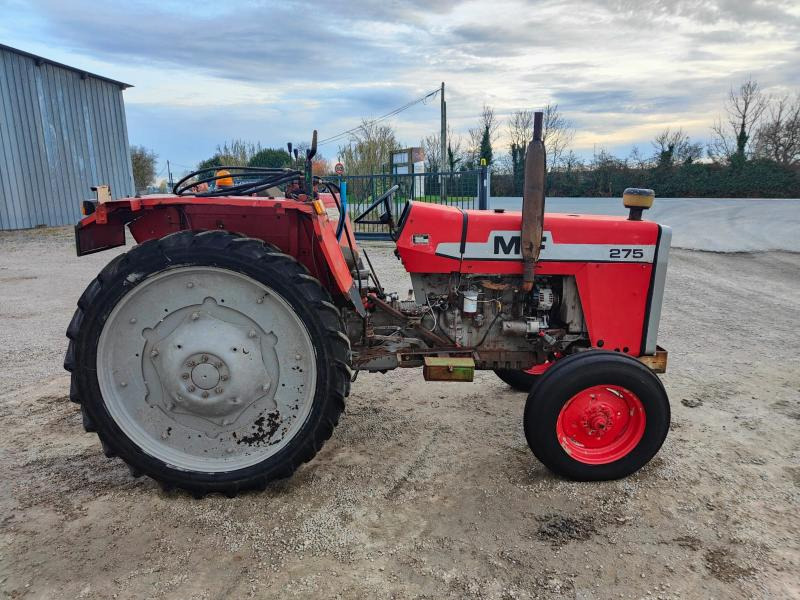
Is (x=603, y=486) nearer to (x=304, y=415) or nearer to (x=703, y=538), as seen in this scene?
(x=703, y=538)

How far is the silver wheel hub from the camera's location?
8.57 ft

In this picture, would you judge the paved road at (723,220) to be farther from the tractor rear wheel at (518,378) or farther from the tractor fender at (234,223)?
the tractor fender at (234,223)

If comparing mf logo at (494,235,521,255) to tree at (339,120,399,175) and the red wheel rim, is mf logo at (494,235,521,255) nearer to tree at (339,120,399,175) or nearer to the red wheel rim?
the red wheel rim

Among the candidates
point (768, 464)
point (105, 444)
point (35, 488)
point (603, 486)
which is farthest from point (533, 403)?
point (35, 488)

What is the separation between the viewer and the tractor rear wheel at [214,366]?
2529mm

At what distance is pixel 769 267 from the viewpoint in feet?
32.8

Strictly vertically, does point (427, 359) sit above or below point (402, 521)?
above

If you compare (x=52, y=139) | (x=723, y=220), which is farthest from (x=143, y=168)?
(x=723, y=220)

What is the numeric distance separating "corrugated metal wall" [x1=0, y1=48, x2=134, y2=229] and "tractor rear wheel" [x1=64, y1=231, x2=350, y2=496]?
14294mm

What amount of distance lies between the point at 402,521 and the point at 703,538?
135 cm

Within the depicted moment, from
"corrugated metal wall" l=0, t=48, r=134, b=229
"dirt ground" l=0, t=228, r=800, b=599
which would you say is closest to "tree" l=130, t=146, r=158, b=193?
"corrugated metal wall" l=0, t=48, r=134, b=229

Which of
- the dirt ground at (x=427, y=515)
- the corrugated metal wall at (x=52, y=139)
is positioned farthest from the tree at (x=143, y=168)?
the dirt ground at (x=427, y=515)

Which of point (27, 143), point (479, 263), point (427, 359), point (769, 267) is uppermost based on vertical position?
point (27, 143)

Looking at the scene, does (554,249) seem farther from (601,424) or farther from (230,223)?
(230,223)
